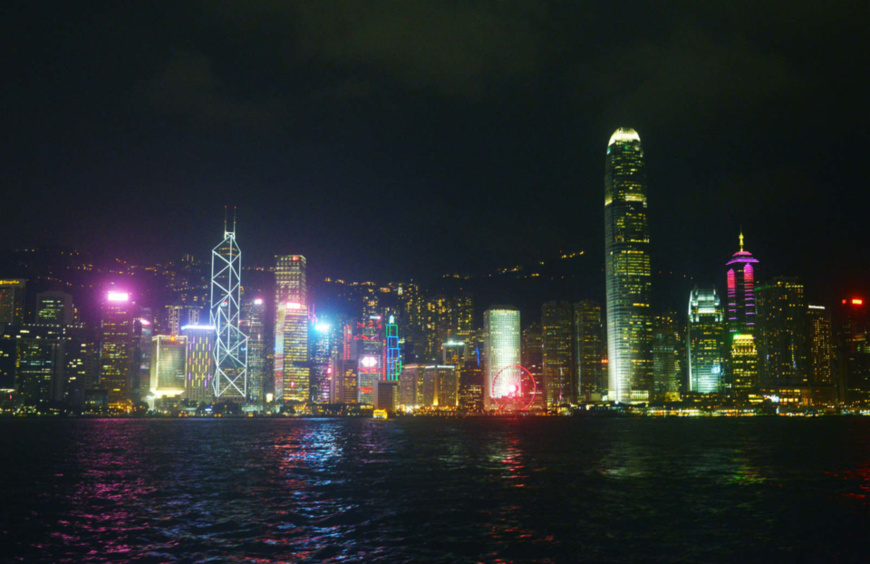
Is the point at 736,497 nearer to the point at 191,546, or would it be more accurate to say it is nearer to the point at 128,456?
the point at 191,546

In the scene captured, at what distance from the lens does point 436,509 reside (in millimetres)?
44531

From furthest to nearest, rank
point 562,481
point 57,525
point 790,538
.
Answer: point 562,481
point 57,525
point 790,538

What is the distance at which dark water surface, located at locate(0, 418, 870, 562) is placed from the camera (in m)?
33.2

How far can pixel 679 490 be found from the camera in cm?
5288

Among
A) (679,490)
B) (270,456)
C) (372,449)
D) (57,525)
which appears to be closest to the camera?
(57,525)

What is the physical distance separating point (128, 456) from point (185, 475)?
27.4m

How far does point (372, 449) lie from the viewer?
99.7 m

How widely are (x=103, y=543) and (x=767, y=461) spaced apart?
6575cm

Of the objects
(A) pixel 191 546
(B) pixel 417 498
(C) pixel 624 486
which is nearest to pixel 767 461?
(C) pixel 624 486

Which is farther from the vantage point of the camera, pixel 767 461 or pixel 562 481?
pixel 767 461

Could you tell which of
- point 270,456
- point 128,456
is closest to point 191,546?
point 270,456

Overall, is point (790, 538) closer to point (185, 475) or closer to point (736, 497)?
point (736, 497)

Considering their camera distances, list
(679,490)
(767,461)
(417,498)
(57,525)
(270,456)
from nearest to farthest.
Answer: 1. (57,525)
2. (417,498)
3. (679,490)
4. (767,461)
5. (270,456)

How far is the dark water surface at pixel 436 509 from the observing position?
109 ft
